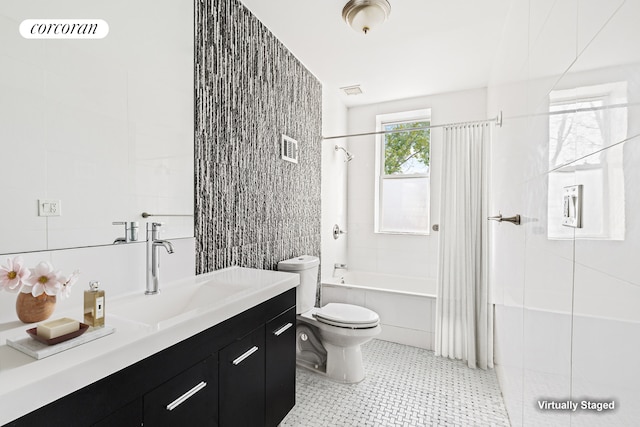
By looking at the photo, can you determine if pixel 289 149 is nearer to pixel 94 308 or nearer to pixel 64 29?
pixel 64 29

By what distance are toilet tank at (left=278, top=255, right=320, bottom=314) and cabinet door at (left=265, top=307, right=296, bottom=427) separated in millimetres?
520

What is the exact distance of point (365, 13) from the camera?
6.05 feet

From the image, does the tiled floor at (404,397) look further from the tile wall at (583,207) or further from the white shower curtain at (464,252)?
the tile wall at (583,207)

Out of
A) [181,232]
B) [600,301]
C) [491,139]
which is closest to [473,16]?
[491,139]

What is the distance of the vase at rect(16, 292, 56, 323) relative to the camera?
Answer: 0.86 metres

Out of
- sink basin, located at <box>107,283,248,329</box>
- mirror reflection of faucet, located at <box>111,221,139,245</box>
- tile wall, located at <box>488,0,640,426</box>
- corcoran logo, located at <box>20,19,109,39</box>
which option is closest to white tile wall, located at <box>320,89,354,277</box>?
sink basin, located at <box>107,283,248,329</box>

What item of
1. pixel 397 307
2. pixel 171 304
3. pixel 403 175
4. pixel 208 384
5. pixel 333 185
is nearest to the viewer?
pixel 208 384

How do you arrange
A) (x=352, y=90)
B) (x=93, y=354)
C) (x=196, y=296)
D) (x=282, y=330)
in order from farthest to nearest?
1. (x=352, y=90)
2. (x=282, y=330)
3. (x=196, y=296)
4. (x=93, y=354)

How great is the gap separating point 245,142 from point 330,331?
1405mm

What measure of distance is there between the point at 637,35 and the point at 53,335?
1.35 m

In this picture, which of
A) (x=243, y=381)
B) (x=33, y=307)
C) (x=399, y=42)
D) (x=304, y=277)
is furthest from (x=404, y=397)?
(x=399, y=42)

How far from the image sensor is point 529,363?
49.5 inches

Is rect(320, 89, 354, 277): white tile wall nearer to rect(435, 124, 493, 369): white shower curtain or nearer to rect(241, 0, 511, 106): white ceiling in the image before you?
rect(241, 0, 511, 106): white ceiling

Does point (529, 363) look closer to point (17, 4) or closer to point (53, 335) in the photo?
point (53, 335)
